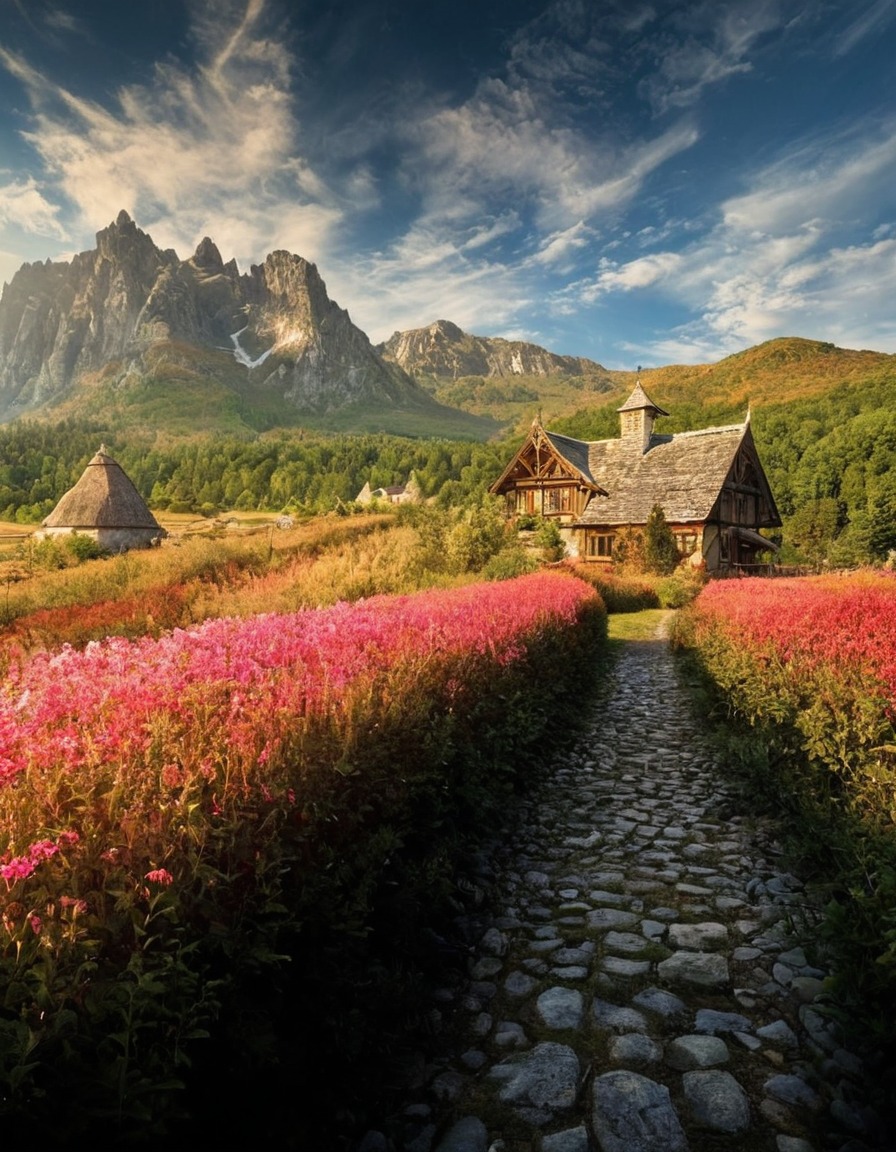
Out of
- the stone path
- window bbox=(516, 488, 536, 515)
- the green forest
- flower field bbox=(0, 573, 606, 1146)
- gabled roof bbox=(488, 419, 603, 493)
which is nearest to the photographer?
flower field bbox=(0, 573, 606, 1146)

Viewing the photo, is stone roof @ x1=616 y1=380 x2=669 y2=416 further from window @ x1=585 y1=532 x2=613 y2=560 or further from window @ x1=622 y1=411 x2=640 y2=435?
window @ x1=585 y1=532 x2=613 y2=560

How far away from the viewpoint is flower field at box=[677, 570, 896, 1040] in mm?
3012

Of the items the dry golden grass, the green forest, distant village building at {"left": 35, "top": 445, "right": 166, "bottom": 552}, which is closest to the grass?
the dry golden grass

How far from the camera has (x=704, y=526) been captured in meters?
33.8

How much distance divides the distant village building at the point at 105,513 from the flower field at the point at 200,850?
3310cm

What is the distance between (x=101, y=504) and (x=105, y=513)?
0.56 m

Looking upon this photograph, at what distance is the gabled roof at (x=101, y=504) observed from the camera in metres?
34.5

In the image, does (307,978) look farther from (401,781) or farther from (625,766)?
(625,766)

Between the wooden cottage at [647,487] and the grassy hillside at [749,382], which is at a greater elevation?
the grassy hillside at [749,382]

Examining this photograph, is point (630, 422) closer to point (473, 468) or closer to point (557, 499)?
point (557, 499)

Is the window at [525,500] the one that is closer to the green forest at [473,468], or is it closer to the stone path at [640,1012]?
the green forest at [473,468]

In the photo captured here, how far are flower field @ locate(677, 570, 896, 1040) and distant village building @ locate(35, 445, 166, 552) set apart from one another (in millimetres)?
32732

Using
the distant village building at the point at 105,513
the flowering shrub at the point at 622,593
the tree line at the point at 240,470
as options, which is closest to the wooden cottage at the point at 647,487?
the flowering shrub at the point at 622,593

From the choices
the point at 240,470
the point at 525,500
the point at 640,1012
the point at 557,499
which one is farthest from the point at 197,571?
the point at 240,470
